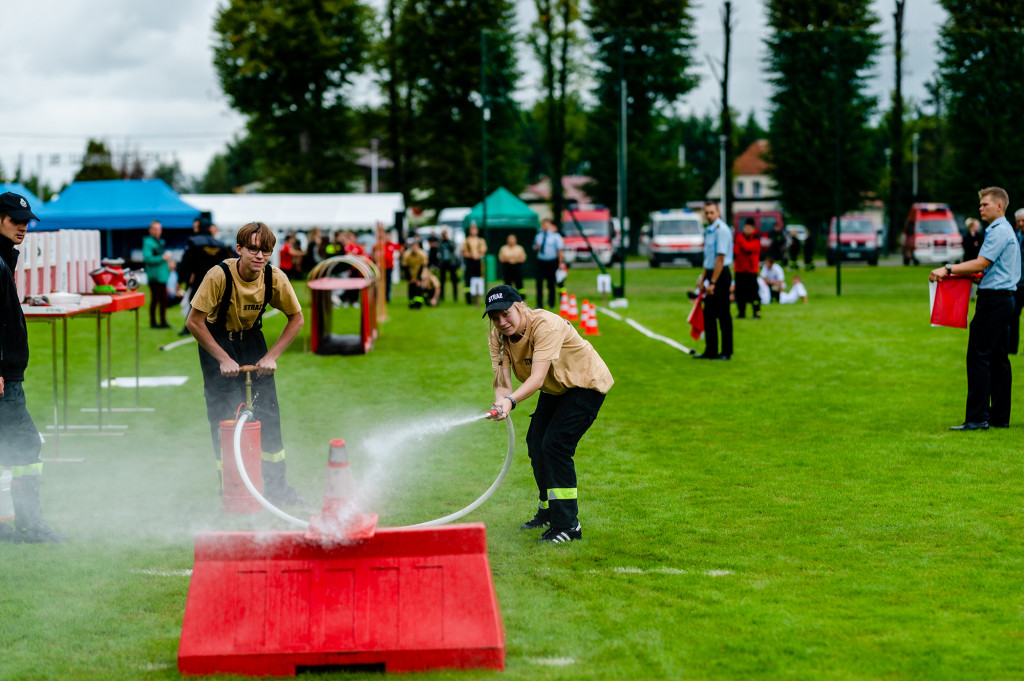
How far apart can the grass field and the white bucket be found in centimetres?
31

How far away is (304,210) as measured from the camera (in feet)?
140

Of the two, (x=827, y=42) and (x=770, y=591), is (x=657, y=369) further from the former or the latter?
(x=827, y=42)

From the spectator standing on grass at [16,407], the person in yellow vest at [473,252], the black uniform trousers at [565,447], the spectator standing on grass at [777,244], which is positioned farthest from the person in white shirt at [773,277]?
the spectator standing on grass at [16,407]

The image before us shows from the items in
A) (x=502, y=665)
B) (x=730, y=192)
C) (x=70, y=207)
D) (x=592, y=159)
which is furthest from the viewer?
(x=592, y=159)

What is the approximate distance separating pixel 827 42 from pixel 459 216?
94.5 feet

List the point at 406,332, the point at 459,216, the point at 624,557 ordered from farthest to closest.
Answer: the point at 459,216
the point at 406,332
the point at 624,557

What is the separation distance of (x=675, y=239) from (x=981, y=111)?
13.4 metres

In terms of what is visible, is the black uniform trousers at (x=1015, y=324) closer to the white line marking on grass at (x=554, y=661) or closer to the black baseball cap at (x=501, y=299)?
the black baseball cap at (x=501, y=299)

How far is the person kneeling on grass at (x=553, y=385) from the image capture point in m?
5.84

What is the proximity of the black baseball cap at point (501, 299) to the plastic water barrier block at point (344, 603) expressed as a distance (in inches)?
59.2

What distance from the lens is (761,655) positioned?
14.8 ft

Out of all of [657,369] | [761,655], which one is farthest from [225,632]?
[657,369]

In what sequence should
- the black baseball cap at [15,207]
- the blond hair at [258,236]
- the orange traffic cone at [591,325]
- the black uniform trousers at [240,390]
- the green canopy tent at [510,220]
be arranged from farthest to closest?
the green canopy tent at [510,220] → the orange traffic cone at [591,325] → the black uniform trousers at [240,390] → the blond hair at [258,236] → the black baseball cap at [15,207]

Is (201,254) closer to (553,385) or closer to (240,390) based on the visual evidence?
(240,390)
